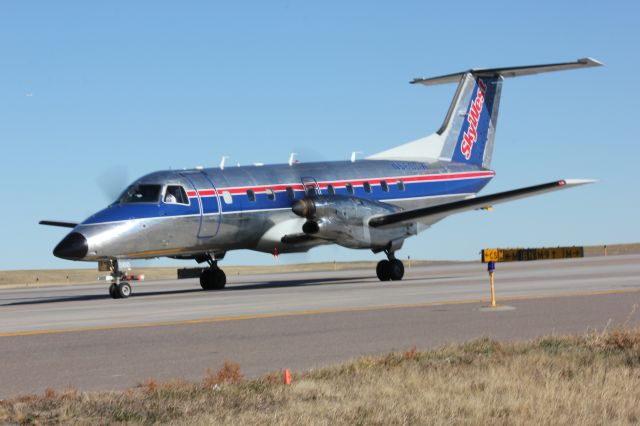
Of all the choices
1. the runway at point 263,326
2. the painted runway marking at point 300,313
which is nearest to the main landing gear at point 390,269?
the runway at point 263,326

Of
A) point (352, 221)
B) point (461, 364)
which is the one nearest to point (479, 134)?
point (352, 221)

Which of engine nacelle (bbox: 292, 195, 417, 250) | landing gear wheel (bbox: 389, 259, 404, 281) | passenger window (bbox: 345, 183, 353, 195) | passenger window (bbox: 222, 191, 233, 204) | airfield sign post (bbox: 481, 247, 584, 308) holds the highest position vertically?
passenger window (bbox: 345, 183, 353, 195)

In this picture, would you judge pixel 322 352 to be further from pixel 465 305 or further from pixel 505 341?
pixel 465 305

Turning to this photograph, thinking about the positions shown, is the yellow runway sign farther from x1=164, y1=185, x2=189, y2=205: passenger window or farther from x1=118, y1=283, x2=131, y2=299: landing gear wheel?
x1=118, y1=283, x2=131, y2=299: landing gear wheel

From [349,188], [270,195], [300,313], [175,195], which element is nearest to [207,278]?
[270,195]

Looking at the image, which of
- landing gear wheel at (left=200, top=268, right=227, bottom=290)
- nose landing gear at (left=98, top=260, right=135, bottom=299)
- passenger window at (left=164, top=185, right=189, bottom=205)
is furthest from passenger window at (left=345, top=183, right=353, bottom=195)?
nose landing gear at (left=98, top=260, right=135, bottom=299)

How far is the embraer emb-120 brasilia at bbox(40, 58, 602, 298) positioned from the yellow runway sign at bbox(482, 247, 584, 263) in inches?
857

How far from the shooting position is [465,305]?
22.2 m

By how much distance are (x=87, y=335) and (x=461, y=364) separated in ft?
26.4

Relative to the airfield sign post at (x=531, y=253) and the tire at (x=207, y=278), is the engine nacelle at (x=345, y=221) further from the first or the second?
the airfield sign post at (x=531, y=253)

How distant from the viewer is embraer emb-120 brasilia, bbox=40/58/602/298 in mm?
30031

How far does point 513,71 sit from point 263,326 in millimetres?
24011

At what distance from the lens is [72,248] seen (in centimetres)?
2816

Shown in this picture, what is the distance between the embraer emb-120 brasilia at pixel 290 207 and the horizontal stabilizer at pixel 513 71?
0.15ft
